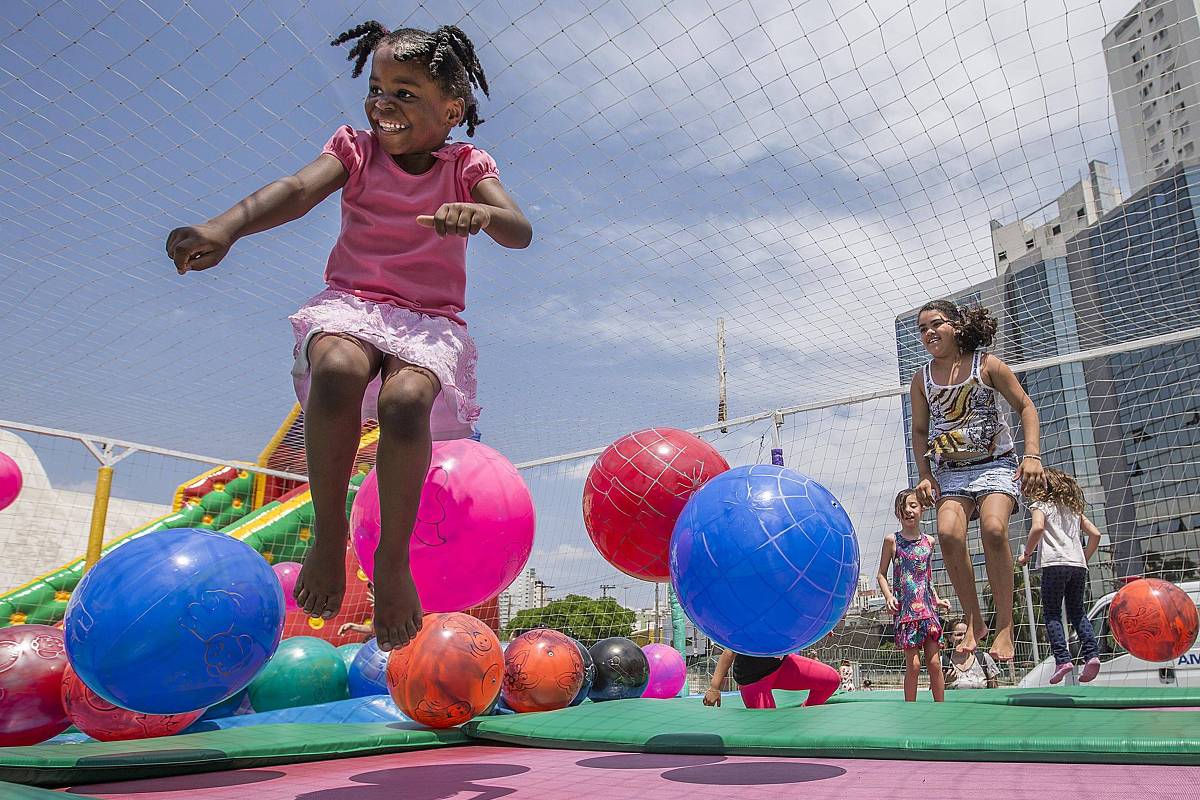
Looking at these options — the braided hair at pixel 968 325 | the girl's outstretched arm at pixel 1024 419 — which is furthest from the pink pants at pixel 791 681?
the braided hair at pixel 968 325

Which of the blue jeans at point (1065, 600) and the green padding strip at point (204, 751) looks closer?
the green padding strip at point (204, 751)

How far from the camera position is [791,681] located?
489 centimetres

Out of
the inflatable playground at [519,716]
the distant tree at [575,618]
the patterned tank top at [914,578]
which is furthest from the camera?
the distant tree at [575,618]

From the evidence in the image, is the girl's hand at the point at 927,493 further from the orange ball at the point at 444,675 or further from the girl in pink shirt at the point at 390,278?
the orange ball at the point at 444,675

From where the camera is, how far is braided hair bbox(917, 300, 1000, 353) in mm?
3846

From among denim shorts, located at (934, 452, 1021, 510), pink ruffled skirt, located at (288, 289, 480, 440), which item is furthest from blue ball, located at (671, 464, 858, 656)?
pink ruffled skirt, located at (288, 289, 480, 440)

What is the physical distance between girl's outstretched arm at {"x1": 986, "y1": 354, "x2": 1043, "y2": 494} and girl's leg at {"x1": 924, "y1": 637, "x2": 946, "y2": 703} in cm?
201

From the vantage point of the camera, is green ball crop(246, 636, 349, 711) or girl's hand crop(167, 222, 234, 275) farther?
green ball crop(246, 636, 349, 711)

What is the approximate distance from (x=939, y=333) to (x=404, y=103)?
2684 mm

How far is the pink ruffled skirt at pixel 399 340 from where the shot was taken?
84.0 inches

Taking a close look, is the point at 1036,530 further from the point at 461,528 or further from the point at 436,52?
the point at 436,52

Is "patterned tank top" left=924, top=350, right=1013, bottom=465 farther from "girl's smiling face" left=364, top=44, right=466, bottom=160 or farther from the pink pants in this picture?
"girl's smiling face" left=364, top=44, right=466, bottom=160

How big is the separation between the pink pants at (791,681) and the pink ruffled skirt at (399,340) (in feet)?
10.0

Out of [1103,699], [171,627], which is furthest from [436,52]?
[1103,699]
